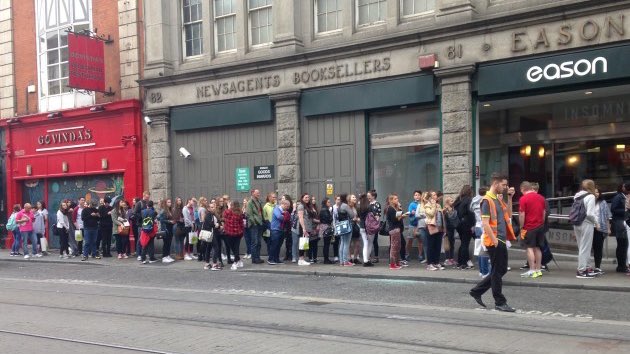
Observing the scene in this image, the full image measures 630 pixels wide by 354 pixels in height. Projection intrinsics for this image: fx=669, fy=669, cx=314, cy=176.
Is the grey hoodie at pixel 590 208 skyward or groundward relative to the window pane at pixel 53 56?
groundward

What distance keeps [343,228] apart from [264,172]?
4616 mm

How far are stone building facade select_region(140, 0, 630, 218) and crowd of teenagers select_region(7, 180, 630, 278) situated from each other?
4.62ft

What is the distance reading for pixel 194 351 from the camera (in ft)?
24.7

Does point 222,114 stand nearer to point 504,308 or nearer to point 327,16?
point 327,16

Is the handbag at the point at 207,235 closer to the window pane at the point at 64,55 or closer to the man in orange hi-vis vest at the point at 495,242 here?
the man in orange hi-vis vest at the point at 495,242

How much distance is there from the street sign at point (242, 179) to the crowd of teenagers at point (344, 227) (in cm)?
167

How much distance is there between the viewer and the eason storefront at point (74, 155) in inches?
874

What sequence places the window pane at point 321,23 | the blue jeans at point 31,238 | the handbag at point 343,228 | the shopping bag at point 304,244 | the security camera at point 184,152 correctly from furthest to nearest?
the blue jeans at point 31,238
the security camera at point 184,152
the window pane at point 321,23
the shopping bag at point 304,244
the handbag at point 343,228

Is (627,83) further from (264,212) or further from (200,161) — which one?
(200,161)

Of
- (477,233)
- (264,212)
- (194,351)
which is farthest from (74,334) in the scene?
(264,212)

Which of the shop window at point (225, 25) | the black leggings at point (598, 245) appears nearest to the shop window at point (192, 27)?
the shop window at point (225, 25)

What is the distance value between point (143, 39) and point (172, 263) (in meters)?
7.93

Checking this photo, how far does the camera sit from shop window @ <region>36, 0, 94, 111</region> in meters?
23.5

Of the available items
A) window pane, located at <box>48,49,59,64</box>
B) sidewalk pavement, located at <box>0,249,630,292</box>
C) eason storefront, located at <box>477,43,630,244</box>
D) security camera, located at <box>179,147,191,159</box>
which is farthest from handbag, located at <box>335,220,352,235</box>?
window pane, located at <box>48,49,59,64</box>
